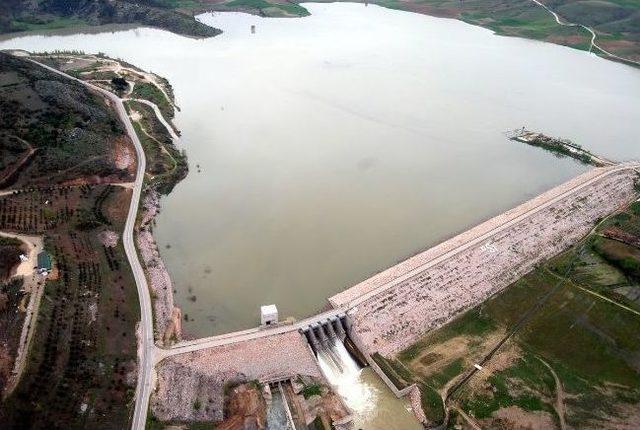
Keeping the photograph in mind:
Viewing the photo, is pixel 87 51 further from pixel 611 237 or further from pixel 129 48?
pixel 611 237

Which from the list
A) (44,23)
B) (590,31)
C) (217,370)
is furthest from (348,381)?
(44,23)

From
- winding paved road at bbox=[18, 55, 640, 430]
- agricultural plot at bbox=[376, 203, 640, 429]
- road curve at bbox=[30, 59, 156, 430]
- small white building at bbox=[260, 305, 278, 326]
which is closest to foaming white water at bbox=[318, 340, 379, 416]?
agricultural plot at bbox=[376, 203, 640, 429]

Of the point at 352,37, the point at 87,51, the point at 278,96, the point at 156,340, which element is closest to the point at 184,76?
the point at 278,96

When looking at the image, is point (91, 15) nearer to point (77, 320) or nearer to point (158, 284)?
point (158, 284)

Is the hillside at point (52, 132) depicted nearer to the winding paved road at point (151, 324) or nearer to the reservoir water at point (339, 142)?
the winding paved road at point (151, 324)

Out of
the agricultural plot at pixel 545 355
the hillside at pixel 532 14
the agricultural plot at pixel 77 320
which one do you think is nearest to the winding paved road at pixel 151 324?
the agricultural plot at pixel 77 320
